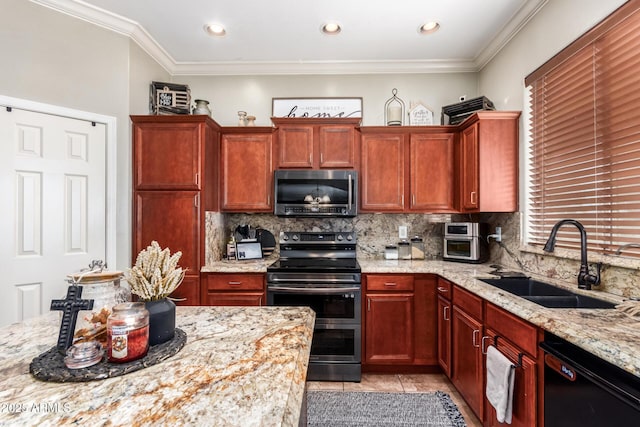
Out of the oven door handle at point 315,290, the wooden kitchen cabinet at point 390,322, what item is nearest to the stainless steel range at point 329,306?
the oven door handle at point 315,290

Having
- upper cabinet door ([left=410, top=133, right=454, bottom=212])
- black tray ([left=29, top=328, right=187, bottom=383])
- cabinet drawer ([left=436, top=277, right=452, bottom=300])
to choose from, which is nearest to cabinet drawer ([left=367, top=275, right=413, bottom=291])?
cabinet drawer ([left=436, top=277, right=452, bottom=300])

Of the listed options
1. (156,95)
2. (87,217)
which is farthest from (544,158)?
(87,217)

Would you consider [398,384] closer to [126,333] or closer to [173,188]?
[126,333]

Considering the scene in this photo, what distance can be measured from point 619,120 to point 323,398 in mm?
2577

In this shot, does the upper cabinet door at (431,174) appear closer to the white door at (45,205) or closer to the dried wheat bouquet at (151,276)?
the dried wheat bouquet at (151,276)

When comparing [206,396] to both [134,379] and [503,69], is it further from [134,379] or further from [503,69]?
[503,69]

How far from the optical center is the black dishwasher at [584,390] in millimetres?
930

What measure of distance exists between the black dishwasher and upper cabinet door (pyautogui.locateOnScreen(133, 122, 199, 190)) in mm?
2586

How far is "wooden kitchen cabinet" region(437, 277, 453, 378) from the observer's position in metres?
2.32

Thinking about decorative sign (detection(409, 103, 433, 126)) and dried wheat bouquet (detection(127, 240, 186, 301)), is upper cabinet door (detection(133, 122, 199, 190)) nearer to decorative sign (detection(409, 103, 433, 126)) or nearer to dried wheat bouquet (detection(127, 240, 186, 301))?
dried wheat bouquet (detection(127, 240, 186, 301))

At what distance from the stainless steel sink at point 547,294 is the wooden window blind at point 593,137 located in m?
0.29

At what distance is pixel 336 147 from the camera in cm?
289

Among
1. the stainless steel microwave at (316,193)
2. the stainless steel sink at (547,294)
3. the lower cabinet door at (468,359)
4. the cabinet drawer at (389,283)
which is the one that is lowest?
the lower cabinet door at (468,359)

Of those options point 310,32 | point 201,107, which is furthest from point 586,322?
point 201,107
